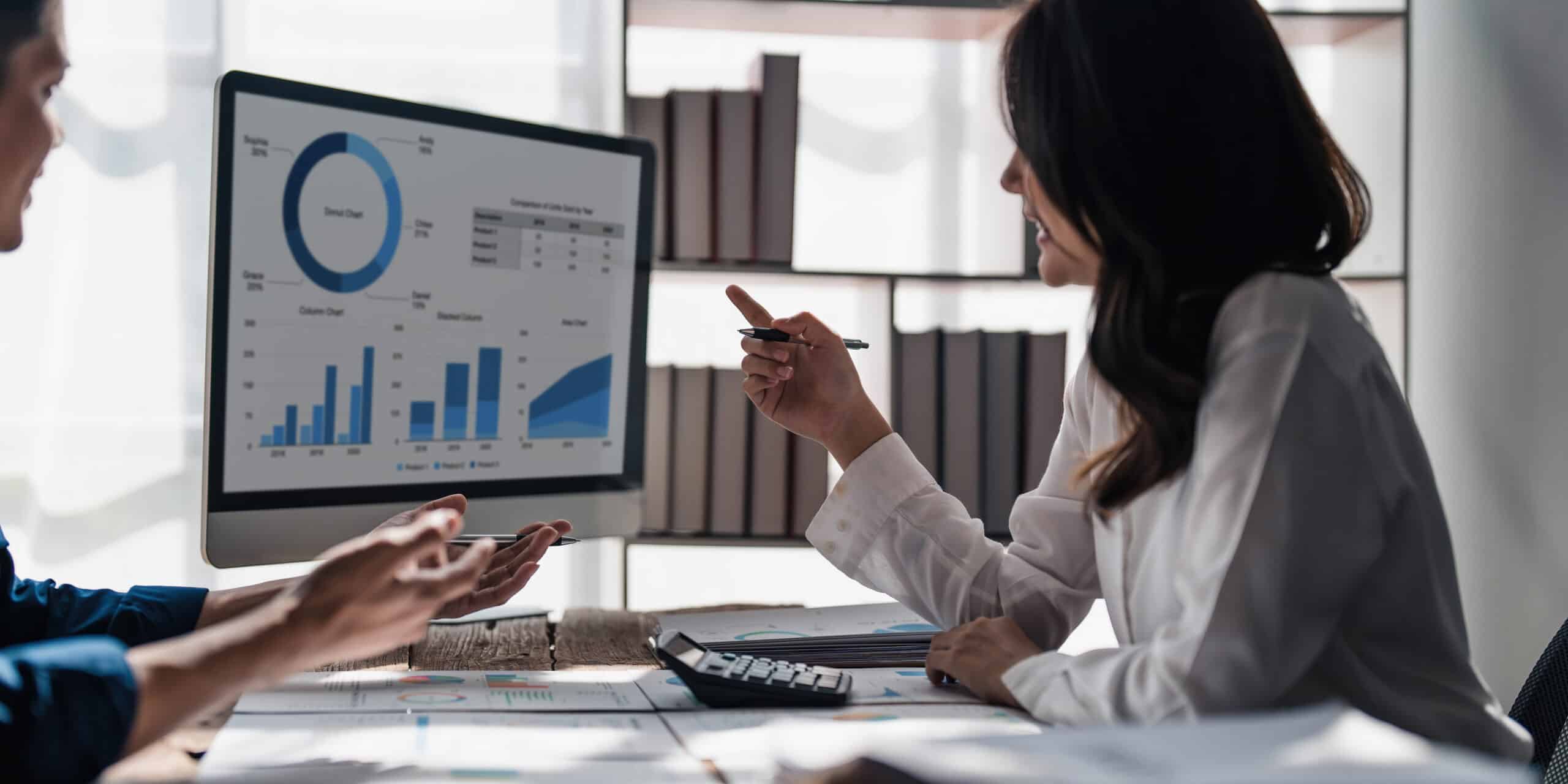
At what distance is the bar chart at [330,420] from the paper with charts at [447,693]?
250mm

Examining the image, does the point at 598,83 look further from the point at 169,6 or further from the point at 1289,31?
the point at 1289,31

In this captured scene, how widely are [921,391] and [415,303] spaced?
36.3 inches

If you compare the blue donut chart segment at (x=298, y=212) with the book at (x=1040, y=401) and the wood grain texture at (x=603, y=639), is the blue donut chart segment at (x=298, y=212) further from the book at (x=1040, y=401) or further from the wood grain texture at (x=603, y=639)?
the book at (x=1040, y=401)

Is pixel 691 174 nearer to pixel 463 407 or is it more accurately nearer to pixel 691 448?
pixel 691 448

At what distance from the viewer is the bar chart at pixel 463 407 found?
3.92ft

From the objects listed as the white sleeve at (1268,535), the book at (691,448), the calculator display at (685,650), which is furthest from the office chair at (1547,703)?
the book at (691,448)

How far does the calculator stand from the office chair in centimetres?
58

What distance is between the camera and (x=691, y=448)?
185cm

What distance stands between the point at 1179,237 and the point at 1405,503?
234mm

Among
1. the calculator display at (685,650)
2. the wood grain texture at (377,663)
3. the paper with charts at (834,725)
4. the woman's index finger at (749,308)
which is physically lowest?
the wood grain texture at (377,663)

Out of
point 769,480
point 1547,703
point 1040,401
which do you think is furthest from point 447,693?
point 1040,401

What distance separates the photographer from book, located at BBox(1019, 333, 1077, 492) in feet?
6.12

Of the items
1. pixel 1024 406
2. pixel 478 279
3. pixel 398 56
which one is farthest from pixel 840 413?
pixel 398 56

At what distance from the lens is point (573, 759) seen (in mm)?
685
